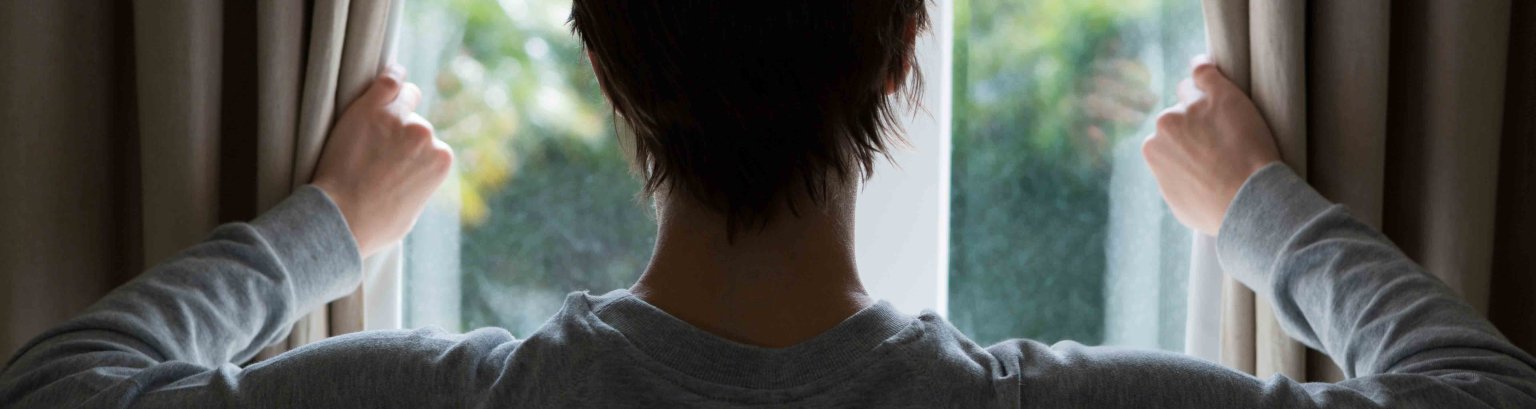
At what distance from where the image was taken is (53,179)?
3.97 feet

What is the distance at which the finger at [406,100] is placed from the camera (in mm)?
1220

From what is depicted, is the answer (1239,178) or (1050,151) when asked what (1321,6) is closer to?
(1239,178)

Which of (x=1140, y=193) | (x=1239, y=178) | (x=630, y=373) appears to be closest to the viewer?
(x=630, y=373)

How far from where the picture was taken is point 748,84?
0.82 m

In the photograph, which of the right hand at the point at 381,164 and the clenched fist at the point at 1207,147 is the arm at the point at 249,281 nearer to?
the right hand at the point at 381,164

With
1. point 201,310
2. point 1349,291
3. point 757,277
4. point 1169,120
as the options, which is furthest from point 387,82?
point 1349,291

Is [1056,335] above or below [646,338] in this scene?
below

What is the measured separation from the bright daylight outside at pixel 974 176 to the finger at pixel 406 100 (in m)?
0.16

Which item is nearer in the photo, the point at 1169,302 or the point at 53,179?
the point at 53,179

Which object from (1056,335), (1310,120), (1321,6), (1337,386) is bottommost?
(1056,335)

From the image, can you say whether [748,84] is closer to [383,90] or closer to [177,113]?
[383,90]

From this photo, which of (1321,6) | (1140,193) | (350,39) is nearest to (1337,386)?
(1321,6)

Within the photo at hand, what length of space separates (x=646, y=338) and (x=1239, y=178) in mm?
613

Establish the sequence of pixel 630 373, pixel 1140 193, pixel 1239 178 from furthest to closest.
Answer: pixel 1140 193 < pixel 1239 178 < pixel 630 373
